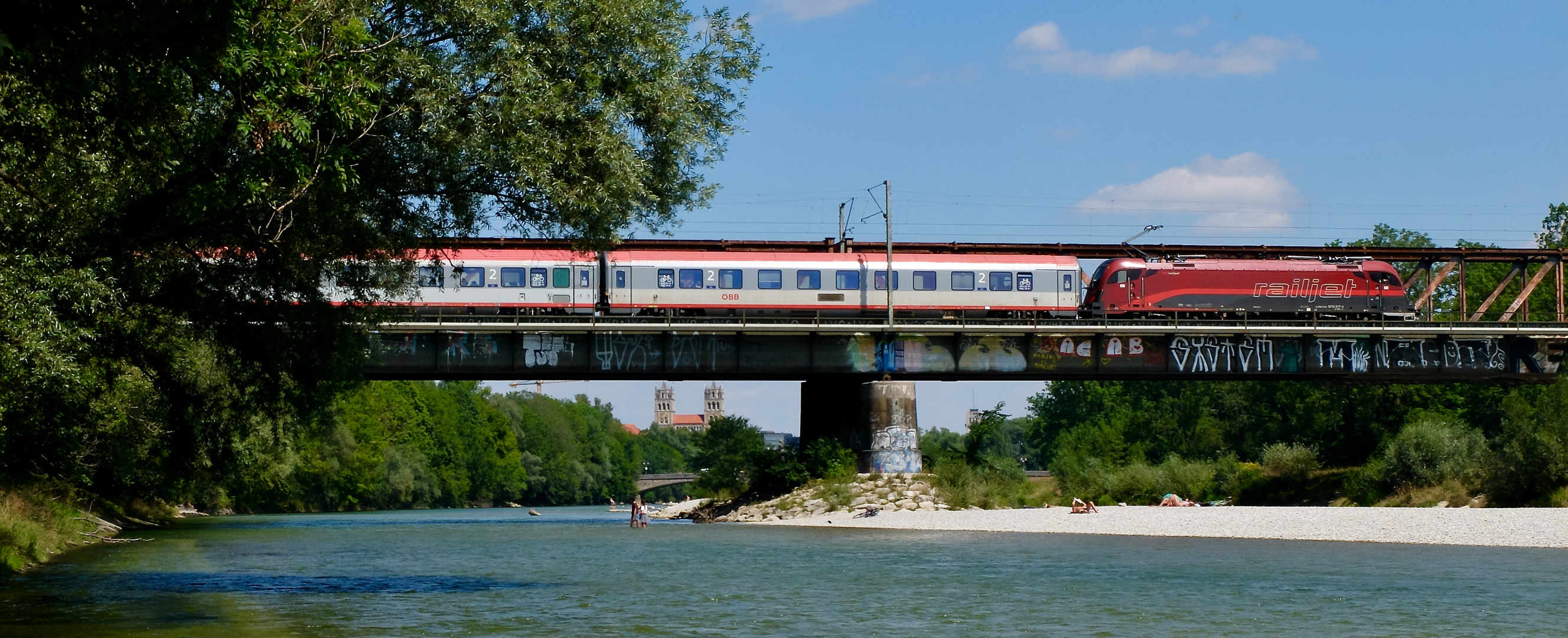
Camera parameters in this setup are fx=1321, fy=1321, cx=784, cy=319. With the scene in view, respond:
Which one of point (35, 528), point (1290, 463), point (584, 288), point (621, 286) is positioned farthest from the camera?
point (1290, 463)

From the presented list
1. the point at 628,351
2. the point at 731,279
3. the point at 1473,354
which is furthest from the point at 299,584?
the point at 1473,354

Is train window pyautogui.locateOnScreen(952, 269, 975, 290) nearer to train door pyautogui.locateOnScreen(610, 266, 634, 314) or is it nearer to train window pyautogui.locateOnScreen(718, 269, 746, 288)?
train window pyautogui.locateOnScreen(718, 269, 746, 288)

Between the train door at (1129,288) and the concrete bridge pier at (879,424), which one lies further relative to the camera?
the train door at (1129,288)

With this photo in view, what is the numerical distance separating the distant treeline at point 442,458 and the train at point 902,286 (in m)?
10.3

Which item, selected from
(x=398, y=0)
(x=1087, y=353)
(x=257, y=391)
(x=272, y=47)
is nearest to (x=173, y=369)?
(x=257, y=391)

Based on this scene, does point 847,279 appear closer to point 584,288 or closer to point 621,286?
point 621,286

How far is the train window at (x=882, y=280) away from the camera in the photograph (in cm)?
4953

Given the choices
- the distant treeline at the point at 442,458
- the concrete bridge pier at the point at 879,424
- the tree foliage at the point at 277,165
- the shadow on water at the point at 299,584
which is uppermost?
the tree foliage at the point at 277,165

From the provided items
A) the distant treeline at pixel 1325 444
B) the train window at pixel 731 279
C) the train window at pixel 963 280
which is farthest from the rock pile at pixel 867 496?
the train window at pixel 731 279

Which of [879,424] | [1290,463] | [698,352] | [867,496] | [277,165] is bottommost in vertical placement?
[867,496]

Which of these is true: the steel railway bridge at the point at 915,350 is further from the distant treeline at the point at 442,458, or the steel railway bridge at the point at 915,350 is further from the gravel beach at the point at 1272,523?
the distant treeline at the point at 442,458

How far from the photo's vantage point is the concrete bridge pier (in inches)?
1950

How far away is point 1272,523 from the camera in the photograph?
39.9 m

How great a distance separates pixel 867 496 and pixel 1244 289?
1678 centimetres
